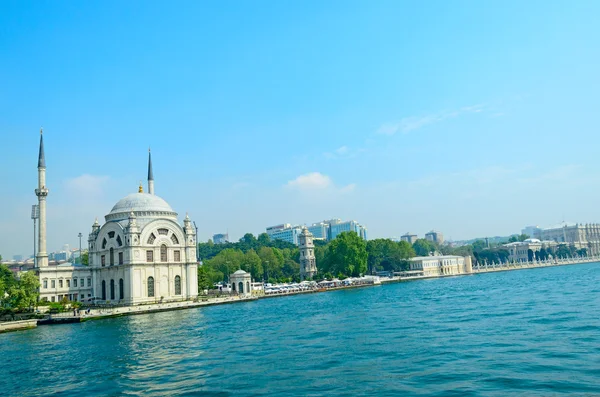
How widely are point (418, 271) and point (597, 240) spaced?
93886mm

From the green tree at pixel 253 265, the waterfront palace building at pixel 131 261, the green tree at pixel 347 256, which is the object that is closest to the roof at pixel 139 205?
the waterfront palace building at pixel 131 261

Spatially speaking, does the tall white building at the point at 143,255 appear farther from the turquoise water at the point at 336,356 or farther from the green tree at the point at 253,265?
the green tree at the point at 253,265

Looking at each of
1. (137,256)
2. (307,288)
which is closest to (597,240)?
(307,288)

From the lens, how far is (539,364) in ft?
56.3

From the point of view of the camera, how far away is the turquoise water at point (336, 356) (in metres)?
16.1

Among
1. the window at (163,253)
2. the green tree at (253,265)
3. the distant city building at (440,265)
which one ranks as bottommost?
the distant city building at (440,265)

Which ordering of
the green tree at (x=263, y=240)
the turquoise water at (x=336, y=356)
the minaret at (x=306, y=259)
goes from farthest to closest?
the green tree at (x=263, y=240) → the minaret at (x=306, y=259) → the turquoise water at (x=336, y=356)

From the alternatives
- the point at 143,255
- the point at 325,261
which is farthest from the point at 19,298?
the point at 325,261

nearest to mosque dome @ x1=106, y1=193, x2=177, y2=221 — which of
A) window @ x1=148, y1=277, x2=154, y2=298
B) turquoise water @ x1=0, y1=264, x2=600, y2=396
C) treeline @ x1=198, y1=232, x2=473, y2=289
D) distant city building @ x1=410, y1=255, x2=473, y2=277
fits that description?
window @ x1=148, y1=277, x2=154, y2=298

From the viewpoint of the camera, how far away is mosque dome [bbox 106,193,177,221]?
197ft

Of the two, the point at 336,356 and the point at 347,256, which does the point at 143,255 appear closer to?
the point at 347,256

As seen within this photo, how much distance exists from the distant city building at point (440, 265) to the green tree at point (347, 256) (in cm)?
2831

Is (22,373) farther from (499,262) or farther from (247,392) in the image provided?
(499,262)

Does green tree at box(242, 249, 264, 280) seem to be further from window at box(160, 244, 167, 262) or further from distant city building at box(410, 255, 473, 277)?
distant city building at box(410, 255, 473, 277)
